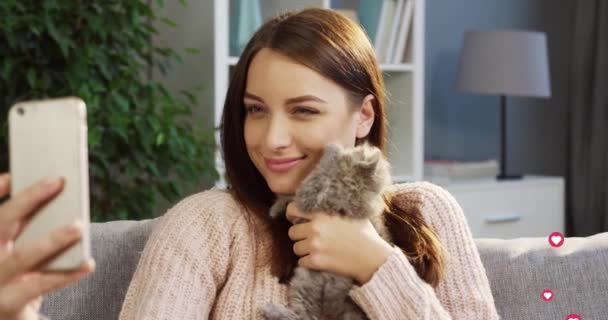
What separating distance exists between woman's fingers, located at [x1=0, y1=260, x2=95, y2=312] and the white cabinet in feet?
8.79

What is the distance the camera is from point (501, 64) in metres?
3.55

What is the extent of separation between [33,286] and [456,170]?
2.98 meters

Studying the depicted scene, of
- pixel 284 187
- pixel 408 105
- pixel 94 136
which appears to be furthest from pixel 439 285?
pixel 408 105

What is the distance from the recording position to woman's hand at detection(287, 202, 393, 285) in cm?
120

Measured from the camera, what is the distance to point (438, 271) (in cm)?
133

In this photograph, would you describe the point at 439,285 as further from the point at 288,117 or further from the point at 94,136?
the point at 94,136

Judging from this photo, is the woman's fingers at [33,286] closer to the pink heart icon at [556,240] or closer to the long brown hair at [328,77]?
the long brown hair at [328,77]

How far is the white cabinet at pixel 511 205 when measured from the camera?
342 cm

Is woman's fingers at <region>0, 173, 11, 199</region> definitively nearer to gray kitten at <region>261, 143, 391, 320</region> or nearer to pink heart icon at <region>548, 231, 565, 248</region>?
gray kitten at <region>261, 143, 391, 320</region>

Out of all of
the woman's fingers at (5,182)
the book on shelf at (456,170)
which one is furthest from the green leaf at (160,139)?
the woman's fingers at (5,182)

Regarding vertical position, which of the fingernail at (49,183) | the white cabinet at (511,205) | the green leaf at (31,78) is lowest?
the white cabinet at (511,205)

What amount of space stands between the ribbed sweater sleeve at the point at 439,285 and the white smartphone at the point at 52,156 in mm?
551

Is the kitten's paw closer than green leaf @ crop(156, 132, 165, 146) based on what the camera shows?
Yes

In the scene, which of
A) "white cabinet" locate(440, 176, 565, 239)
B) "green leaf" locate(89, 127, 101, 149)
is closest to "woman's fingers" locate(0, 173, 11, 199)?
"green leaf" locate(89, 127, 101, 149)
